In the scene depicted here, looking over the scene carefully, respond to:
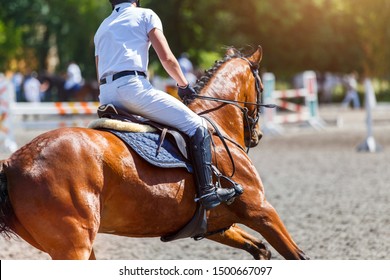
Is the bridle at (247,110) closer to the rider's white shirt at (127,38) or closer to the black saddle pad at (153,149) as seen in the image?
the black saddle pad at (153,149)

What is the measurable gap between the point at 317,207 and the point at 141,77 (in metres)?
6.25

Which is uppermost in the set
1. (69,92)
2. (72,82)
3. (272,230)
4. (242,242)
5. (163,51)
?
(163,51)

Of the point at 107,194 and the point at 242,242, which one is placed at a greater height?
the point at 107,194

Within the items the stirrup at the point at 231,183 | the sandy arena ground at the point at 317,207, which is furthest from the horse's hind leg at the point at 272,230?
the sandy arena ground at the point at 317,207

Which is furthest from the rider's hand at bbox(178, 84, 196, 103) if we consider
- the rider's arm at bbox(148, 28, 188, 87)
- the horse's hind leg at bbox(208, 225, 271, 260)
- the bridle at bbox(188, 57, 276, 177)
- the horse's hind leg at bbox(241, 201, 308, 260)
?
the horse's hind leg at bbox(208, 225, 271, 260)

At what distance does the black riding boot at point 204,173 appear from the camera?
6.02 metres

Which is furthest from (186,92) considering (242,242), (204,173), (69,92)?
(69,92)

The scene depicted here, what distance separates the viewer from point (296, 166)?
17.3 metres

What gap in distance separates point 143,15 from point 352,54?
1724 inches

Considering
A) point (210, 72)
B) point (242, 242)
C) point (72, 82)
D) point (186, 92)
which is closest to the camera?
point (186, 92)

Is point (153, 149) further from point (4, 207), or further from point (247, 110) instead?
point (247, 110)

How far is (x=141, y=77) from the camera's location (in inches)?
235

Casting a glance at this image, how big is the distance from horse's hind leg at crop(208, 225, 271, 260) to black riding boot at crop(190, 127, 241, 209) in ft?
2.36

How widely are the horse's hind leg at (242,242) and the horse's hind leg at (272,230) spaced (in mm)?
501
